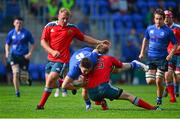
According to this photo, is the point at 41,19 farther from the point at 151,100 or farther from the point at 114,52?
the point at 151,100

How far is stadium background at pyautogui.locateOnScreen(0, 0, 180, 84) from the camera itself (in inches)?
1356

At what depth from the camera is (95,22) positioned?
35906 mm

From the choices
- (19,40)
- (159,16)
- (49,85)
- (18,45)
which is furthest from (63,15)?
(18,45)

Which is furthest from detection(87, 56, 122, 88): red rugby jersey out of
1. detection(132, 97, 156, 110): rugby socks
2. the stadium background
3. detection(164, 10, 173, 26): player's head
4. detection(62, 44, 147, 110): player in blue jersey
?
the stadium background

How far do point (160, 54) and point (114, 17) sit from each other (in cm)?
1731

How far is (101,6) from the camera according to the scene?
37969 mm

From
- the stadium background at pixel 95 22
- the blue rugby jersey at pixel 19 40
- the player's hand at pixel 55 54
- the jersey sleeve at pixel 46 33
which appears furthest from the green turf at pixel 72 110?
the stadium background at pixel 95 22

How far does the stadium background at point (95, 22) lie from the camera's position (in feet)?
113

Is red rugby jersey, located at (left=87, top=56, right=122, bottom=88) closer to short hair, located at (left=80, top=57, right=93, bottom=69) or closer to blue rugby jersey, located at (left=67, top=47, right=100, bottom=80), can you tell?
blue rugby jersey, located at (left=67, top=47, right=100, bottom=80)

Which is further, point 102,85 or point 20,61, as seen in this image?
point 20,61

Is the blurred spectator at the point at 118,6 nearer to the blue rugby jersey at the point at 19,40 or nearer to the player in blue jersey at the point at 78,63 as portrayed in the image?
the blue rugby jersey at the point at 19,40

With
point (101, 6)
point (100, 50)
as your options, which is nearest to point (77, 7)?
point (101, 6)

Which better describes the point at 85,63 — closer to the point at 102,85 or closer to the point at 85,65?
the point at 85,65

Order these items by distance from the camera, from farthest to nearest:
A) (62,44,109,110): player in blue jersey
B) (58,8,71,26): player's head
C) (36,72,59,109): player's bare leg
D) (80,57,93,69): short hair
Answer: (58,8,71,26): player's head
(36,72,59,109): player's bare leg
(62,44,109,110): player in blue jersey
(80,57,93,69): short hair
